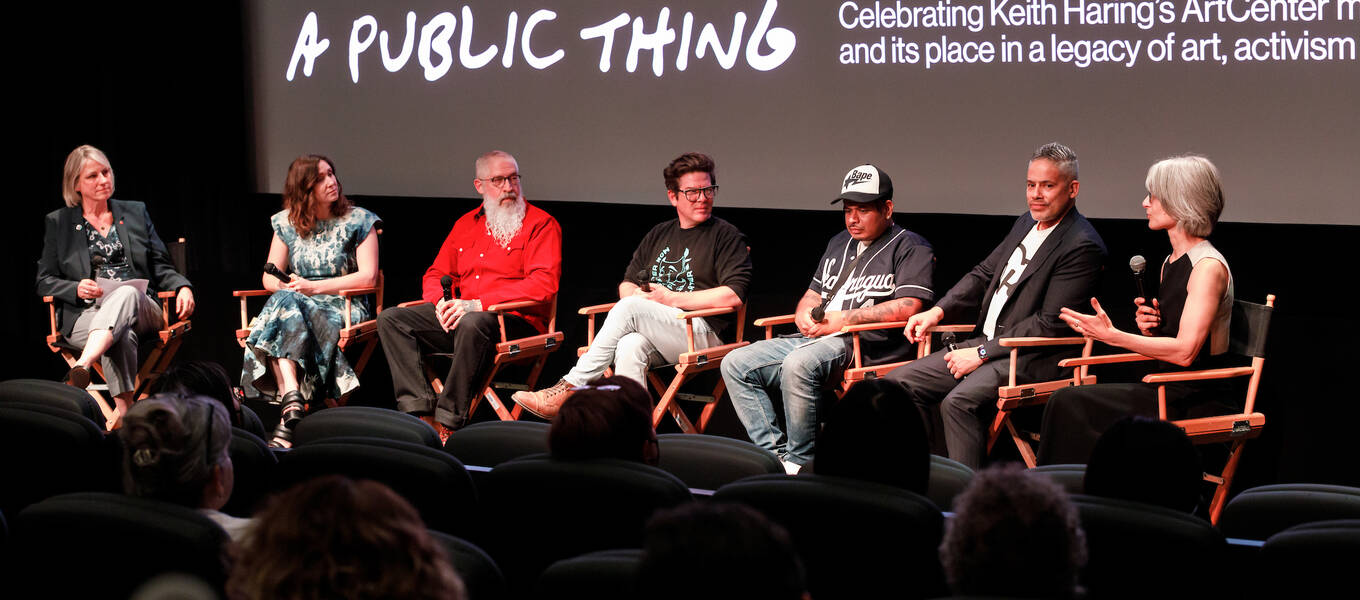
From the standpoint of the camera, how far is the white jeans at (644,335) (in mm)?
4895

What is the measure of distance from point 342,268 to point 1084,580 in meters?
4.12

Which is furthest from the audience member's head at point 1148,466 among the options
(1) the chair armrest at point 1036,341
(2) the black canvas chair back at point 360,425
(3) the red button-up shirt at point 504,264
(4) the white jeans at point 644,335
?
(3) the red button-up shirt at point 504,264

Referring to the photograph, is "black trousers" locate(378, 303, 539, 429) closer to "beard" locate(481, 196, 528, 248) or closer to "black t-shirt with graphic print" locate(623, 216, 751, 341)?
"beard" locate(481, 196, 528, 248)

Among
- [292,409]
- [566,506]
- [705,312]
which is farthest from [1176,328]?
[292,409]

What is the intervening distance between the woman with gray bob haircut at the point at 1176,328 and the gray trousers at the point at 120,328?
382 cm

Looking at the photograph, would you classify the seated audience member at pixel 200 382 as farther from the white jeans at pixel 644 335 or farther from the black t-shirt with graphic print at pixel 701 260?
the black t-shirt with graphic print at pixel 701 260

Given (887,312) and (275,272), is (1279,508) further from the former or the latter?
(275,272)

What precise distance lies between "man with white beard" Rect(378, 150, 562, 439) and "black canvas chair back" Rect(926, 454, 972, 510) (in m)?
2.63

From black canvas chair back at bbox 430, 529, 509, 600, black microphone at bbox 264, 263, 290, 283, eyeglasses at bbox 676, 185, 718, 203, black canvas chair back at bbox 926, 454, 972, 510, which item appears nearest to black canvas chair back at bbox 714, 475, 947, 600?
black canvas chair back at bbox 430, 529, 509, 600

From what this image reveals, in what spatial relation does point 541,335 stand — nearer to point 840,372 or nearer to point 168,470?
point 840,372

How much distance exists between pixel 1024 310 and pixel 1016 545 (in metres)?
2.79

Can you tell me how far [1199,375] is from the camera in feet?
12.5

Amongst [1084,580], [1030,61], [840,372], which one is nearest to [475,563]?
[1084,580]

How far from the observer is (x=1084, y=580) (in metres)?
2.10
